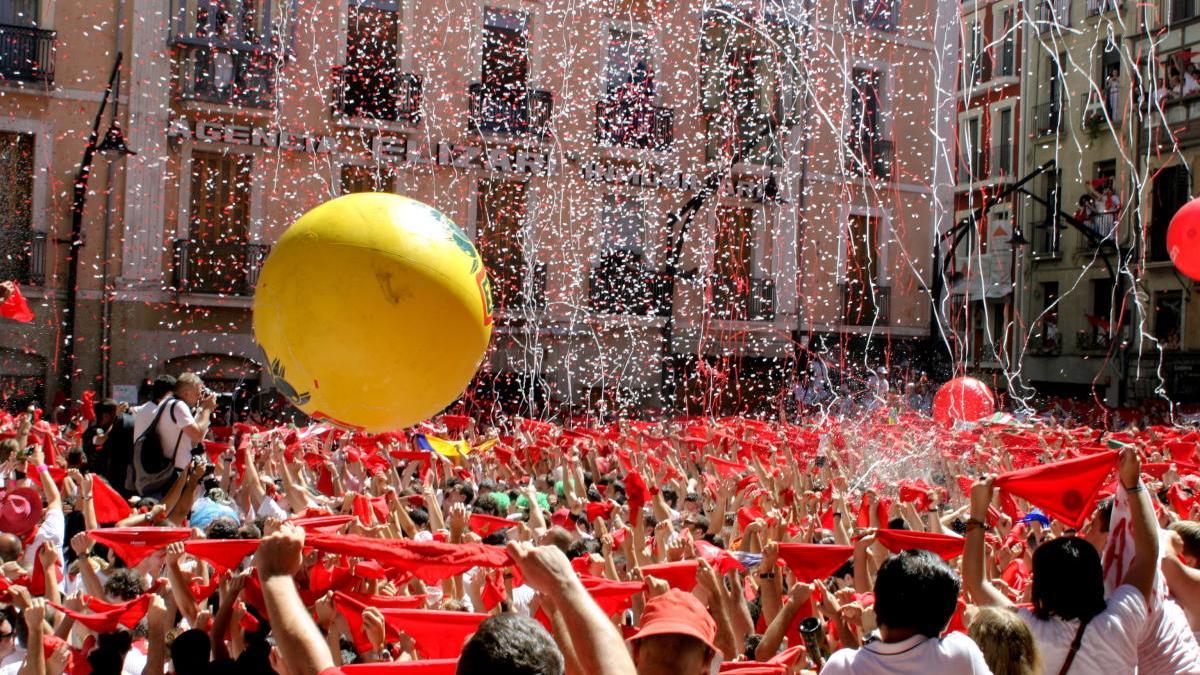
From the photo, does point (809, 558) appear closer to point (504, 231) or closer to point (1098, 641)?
point (1098, 641)

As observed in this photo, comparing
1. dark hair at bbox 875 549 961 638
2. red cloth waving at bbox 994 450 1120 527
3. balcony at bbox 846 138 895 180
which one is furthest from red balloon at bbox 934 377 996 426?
dark hair at bbox 875 549 961 638

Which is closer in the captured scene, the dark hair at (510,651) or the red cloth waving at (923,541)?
the dark hair at (510,651)

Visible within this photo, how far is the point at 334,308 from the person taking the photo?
3.98 meters

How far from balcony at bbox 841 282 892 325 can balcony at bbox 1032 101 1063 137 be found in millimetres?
8494

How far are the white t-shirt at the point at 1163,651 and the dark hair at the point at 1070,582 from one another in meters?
0.24

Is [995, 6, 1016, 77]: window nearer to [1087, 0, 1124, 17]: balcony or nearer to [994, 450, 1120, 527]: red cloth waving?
[1087, 0, 1124, 17]: balcony

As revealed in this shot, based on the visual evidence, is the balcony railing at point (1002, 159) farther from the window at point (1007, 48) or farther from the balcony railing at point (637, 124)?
the balcony railing at point (637, 124)

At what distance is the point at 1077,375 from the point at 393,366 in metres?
27.2

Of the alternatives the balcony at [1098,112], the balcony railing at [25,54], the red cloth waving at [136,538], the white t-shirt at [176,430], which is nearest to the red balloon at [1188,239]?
the white t-shirt at [176,430]

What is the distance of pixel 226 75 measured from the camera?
1856cm

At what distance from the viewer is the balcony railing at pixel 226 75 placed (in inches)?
725

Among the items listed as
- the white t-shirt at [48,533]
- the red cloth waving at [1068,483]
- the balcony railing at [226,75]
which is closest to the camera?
the red cloth waving at [1068,483]

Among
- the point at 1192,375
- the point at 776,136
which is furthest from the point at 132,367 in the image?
the point at 1192,375

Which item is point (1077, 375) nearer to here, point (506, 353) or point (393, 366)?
point (506, 353)
